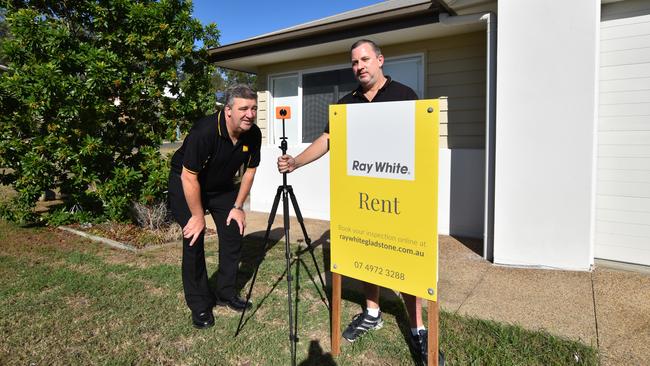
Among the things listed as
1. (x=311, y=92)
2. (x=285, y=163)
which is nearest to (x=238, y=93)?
(x=285, y=163)

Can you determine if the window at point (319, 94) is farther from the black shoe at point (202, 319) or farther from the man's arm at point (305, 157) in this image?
the black shoe at point (202, 319)

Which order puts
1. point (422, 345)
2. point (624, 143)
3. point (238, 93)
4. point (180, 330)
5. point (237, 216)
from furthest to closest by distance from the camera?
point (624, 143) < point (237, 216) < point (180, 330) < point (238, 93) < point (422, 345)

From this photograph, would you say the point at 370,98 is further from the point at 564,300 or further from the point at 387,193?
the point at 564,300

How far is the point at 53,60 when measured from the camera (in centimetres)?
606

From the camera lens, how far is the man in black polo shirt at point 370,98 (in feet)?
9.17

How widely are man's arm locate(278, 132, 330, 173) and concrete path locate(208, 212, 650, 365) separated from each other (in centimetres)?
180

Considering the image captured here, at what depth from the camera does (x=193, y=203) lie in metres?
3.14

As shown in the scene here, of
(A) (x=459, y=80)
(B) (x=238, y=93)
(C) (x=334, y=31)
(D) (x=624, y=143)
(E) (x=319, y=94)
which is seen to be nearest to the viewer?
(B) (x=238, y=93)

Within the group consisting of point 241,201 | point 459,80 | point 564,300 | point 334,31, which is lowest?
point 564,300

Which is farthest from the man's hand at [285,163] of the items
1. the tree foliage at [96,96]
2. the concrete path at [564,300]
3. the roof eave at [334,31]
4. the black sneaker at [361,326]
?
the tree foliage at [96,96]

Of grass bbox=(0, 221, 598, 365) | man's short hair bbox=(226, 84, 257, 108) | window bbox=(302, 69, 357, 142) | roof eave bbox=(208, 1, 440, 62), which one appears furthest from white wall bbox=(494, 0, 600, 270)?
window bbox=(302, 69, 357, 142)

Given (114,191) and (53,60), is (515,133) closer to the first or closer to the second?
(114,191)

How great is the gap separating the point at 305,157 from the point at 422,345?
1.50 meters

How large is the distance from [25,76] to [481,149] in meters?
6.46
